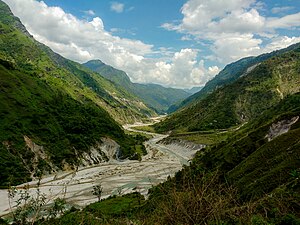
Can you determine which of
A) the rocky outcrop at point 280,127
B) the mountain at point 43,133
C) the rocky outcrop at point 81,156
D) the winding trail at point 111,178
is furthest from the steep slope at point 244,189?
the rocky outcrop at point 81,156

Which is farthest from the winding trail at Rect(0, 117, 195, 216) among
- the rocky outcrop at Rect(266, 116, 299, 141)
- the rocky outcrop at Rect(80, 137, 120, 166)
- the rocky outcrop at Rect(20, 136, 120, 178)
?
the rocky outcrop at Rect(266, 116, 299, 141)

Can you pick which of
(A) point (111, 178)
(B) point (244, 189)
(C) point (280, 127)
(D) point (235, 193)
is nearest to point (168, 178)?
(B) point (244, 189)

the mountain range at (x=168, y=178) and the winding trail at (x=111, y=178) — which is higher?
the mountain range at (x=168, y=178)

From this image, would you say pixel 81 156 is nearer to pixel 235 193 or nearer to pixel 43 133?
pixel 43 133

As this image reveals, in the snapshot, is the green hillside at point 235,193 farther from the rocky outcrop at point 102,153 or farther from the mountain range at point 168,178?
the rocky outcrop at point 102,153

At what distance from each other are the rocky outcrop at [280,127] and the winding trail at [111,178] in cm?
3033

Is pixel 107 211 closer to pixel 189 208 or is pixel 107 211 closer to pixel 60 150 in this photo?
pixel 189 208

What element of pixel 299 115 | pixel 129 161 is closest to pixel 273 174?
pixel 299 115

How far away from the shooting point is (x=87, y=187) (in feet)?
363

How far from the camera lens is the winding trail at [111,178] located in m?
97.7

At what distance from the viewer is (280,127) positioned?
76.2 m

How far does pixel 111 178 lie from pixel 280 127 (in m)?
69.7

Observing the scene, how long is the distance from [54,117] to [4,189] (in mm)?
66329

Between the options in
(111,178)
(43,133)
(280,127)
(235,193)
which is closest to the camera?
(235,193)
